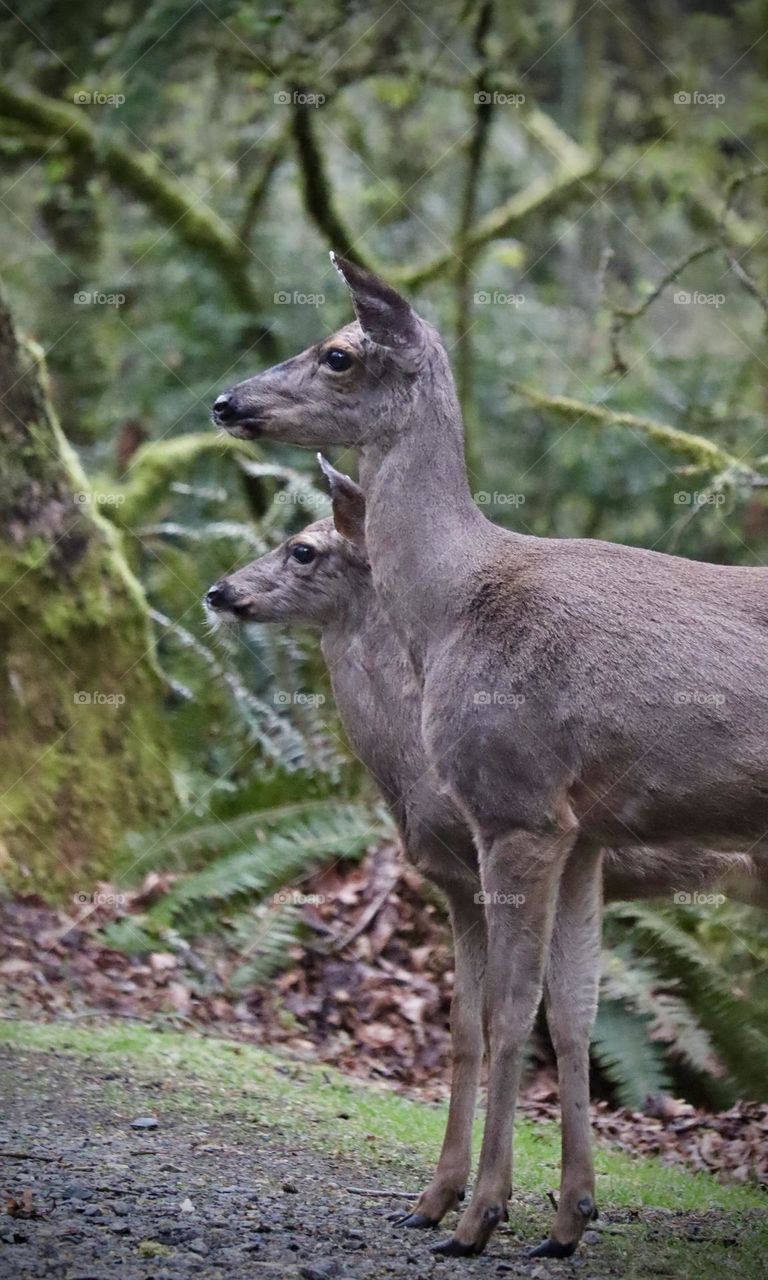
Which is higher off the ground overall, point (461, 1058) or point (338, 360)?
point (338, 360)

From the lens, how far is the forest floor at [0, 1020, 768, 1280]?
502cm

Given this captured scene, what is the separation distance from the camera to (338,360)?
6812 millimetres

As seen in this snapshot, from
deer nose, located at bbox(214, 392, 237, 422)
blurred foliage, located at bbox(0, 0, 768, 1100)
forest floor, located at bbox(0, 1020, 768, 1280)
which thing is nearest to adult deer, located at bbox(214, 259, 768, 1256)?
forest floor, located at bbox(0, 1020, 768, 1280)

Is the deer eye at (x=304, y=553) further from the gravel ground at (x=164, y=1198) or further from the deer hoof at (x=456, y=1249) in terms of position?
the deer hoof at (x=456, y=1249)

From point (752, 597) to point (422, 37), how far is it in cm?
1110

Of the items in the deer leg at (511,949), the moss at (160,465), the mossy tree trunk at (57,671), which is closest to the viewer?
the deer leg at (511,949)

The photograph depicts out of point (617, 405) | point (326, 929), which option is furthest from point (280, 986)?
point (617, 405)

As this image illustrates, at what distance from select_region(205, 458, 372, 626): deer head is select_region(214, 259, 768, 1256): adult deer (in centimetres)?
168

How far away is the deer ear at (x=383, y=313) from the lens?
6.45 metres

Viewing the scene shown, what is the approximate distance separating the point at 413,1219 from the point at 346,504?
340 cm

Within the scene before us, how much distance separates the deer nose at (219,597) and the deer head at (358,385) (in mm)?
1659

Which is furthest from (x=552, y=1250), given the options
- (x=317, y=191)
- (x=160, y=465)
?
(x=317, y=191)

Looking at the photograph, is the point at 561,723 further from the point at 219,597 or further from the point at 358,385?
the point at 219,597

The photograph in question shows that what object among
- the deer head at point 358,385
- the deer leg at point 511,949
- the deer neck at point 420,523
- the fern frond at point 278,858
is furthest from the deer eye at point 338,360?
the fern frond at point 278,858
